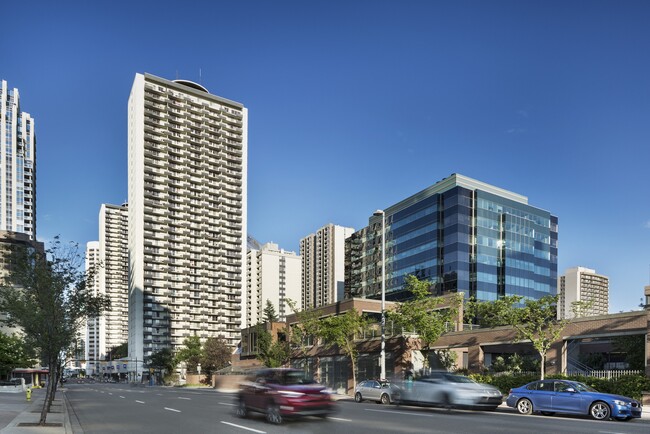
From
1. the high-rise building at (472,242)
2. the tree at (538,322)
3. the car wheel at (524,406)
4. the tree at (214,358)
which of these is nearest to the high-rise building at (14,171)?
the tree at (214,358)

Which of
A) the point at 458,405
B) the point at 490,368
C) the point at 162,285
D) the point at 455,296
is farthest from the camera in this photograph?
the point at 162,285

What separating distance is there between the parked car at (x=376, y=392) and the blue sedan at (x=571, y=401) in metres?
8.66

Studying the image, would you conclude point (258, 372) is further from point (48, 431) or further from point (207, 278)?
point (207, 278)

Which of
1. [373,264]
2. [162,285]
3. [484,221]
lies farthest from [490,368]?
[162,285]

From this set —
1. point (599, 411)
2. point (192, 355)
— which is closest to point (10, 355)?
point (192, 355)

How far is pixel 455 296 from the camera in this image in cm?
4334

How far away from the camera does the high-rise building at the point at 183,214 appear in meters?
139

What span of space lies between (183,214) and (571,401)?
133 m

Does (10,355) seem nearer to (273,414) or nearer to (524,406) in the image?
(524,406)

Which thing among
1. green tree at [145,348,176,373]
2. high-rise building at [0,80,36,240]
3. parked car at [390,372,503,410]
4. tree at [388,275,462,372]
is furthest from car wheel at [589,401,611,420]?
high-rise building at [0,80,36,240]

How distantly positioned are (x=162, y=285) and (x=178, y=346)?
629 inches

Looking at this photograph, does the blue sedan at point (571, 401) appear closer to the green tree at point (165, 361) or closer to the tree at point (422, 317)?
the tree at point (422, 317)

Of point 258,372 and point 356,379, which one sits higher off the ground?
point 258,372

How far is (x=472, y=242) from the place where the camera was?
319 feet
